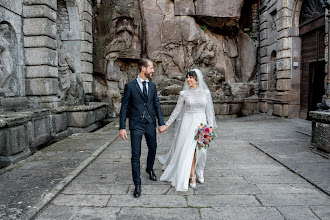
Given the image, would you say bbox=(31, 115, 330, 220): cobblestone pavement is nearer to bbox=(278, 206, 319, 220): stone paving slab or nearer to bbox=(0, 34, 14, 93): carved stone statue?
bbox=(278, 206, 319, 220): stone paving slab

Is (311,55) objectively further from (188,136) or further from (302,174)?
(188,136)

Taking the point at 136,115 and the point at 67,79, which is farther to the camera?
the point at 67,79

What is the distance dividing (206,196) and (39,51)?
680 centimetres

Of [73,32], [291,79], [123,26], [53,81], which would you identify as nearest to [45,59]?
[53,81]

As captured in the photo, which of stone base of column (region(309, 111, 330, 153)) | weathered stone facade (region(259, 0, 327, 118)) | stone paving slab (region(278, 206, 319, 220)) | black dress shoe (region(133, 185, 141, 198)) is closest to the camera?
stone paving slab (region(278, 206, 319, 220))

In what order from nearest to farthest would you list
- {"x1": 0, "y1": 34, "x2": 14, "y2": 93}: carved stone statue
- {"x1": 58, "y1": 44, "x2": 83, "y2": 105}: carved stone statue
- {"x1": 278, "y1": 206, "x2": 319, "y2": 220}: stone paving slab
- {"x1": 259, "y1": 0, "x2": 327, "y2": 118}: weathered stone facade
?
{"x1": 278, "y1": 206, "x2": 319, "y2": 220}: stone paving slab
{"x1": 0, "y1": 34, "x2": 14, "y2": 93}: carved stone statue
{"x1": 58, "y1": 44, "x2": 83, "y2": 105}: carved stone statue
{"x1": 259, "y1": 0, "x2": 327, "y2": 118}: weathered stone facade

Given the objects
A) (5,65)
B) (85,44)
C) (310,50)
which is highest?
(85,44)

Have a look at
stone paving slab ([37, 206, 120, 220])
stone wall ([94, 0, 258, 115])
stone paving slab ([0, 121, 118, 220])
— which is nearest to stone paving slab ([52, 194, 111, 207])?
stone paving slab ([37, 206, 120, 220])

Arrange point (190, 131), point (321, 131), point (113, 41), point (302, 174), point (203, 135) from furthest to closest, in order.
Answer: point (113, 41) → point (321, 131) → point (302, 174) → point (190, 131) → point (203, 135)

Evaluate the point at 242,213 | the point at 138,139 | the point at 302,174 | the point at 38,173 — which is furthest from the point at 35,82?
the point at 302,174

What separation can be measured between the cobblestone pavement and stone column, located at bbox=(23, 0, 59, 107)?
3868mm

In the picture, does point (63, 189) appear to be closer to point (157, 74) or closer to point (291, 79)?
point (291, 79)

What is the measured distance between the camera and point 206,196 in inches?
148

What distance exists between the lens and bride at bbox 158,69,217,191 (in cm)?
409
